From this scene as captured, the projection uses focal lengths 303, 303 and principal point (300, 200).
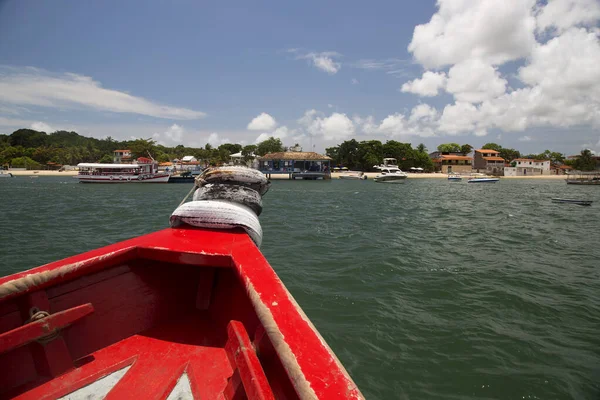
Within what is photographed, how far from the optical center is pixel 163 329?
230 cm

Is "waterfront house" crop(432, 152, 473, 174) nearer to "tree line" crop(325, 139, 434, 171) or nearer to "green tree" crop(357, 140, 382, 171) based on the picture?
"tree line" crop(325, 139, 434, 171)

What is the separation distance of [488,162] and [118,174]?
87115 millimetres

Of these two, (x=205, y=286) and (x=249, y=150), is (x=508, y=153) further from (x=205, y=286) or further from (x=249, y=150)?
(x=205, y=286)

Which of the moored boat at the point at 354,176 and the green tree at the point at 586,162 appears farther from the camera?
the green tree at the point at 586,162

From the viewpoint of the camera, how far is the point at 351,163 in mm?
75562

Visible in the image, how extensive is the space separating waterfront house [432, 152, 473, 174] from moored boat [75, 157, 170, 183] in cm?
6969

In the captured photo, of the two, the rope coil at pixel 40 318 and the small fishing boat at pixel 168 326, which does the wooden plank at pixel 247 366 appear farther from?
the rope coil at pixel 40 318

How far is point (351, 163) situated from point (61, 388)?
75.9 m

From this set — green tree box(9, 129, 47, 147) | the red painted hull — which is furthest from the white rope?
green tree box(9, 129, 47, 147)

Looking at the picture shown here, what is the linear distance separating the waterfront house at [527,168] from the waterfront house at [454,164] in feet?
28.5

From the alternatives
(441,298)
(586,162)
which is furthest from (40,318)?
(586,162)

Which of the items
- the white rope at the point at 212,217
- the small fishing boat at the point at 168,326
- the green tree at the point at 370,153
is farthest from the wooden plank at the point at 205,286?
the green tree at the point at 370,153

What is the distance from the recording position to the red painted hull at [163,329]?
4.19 ft

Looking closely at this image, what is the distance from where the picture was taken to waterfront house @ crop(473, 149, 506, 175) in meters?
79.8
